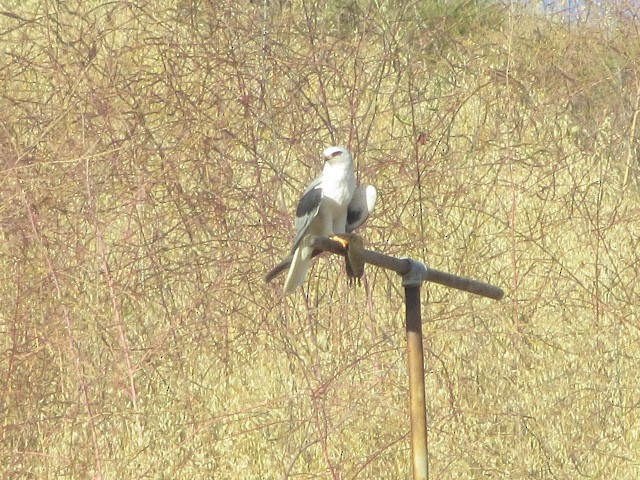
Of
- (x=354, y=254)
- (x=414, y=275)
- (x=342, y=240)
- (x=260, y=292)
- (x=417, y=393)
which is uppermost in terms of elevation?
(x=260, y=292)

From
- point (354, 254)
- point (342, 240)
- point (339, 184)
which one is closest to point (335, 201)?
point (339, 184)

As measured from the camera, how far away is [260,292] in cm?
428

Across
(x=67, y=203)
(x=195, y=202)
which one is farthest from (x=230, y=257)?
(x=67, y=203)

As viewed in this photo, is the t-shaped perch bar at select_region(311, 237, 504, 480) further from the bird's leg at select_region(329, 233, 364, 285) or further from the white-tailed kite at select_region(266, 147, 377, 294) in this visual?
the white-tailed kite at select_region(266, 147, 377, 294)

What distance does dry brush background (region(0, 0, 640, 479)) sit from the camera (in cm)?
376

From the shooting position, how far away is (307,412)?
12.8 feet

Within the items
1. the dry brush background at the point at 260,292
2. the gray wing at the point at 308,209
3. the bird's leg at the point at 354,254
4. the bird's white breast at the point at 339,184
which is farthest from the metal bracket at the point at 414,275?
the dry brush background at the point at 260,292

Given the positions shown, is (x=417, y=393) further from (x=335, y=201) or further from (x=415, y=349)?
(x=335, y=201)

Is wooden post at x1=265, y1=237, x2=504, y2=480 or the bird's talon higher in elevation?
the bird's talon

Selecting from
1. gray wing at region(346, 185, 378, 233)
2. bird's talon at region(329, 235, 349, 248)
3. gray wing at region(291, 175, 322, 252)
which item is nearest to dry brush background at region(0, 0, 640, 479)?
gray wing at region(346, 185, 378, 233)

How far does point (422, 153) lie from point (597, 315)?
3.21 feet

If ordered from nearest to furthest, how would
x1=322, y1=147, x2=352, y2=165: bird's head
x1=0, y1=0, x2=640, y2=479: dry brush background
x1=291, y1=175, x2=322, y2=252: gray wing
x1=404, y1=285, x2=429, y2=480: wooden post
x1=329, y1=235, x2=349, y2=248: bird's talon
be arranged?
1. x1=404, y1=285, x2=429, y2=480: wooden post
2. x1=329, y1=235, x2=349, y2=248: bird's talon
3. x1=291, y1=175, x2=322, y2=252: gray wing
4. x1=322, y1=147, x2=352, y2=165: bird's head
5. x1=0, y1=0, x2=640, y2=479: dry brush background

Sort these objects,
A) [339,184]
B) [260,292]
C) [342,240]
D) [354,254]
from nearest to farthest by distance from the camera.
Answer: [354,254], [342,240], [339,184], [260,292]

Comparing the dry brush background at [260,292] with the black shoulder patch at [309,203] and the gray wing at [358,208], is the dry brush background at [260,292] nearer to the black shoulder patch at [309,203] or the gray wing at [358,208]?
the gray wing at [358,208]
